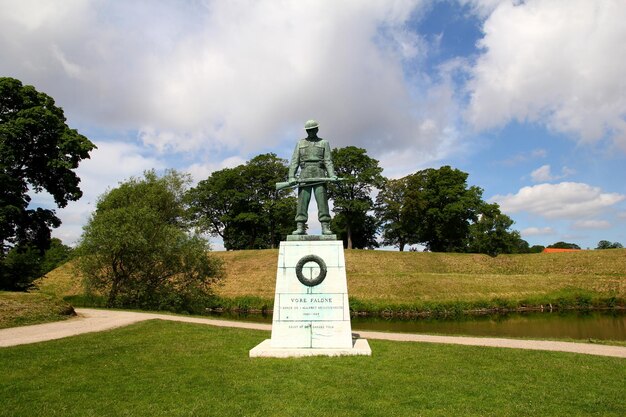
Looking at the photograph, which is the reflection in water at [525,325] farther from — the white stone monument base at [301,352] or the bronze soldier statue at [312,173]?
the white stone monument base at [301,352]

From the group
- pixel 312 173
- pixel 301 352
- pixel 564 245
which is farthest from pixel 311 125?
pixel 564 245

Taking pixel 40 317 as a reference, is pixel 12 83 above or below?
above

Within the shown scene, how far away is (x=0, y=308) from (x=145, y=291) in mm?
10951

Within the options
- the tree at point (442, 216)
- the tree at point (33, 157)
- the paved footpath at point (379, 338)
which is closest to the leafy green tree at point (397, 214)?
the tree at point (442, 216)

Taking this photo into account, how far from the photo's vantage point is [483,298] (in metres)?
32.7

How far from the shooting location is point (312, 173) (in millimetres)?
11992

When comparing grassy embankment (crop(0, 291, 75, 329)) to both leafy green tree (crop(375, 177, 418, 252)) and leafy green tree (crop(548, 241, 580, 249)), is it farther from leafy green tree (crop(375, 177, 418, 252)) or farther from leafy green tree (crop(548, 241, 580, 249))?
leafy green tree (crop(548, 241, 580, 249))

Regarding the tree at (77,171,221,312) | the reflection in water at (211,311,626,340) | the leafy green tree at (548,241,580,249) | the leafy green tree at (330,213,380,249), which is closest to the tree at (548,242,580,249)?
the leafy green tree at (548,241,580,249)

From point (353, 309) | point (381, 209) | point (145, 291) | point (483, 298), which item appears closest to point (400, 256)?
point (381, 209)

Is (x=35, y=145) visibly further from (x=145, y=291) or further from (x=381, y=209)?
(x=381, y=209)

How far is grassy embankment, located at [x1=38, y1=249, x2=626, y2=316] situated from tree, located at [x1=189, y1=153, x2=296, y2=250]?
11663 mm

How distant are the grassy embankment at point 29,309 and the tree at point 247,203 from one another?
41.0 metres

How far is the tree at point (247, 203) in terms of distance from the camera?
6078cm

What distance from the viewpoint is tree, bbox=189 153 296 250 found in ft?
199
